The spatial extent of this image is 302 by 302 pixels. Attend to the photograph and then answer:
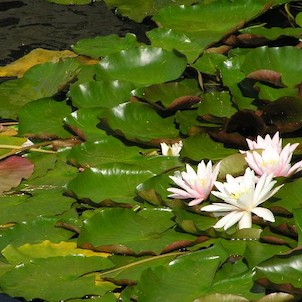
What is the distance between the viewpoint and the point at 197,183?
2.05 m

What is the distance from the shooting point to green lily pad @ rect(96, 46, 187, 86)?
9.07ft

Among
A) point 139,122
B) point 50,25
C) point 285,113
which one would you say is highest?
point 285,113

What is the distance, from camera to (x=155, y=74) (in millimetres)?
2775

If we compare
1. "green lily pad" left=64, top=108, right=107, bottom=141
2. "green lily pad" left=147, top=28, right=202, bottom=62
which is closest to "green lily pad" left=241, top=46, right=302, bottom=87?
"green lily pad" left=147, top=28, right=202, bottom=62

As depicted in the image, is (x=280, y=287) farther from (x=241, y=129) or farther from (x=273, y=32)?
(x=273, y=32)

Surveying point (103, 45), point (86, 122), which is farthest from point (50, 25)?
point (86, 122)

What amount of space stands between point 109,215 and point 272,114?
1.92 feet

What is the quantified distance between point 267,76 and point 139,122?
0.42 meters

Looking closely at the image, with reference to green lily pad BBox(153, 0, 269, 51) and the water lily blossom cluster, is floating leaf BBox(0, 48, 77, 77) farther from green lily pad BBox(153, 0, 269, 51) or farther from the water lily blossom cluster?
the water lily blossom cluster

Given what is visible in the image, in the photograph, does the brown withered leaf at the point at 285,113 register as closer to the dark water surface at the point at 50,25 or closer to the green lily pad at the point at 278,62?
the green lily pad at the point at 278,62

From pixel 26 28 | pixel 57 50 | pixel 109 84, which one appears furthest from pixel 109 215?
pixel 26 28

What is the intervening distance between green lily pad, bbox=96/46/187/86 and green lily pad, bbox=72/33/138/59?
0.33 m

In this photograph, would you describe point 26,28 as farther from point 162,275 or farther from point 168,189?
point 162,275

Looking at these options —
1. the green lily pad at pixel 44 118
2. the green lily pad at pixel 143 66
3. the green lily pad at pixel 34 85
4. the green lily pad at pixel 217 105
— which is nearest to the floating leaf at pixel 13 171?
the green lily pad at pixel 44 118
